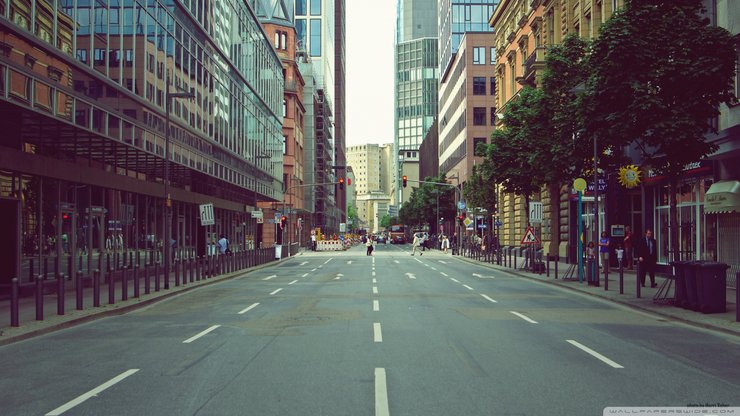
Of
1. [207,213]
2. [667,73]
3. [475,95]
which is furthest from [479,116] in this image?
[667,73]

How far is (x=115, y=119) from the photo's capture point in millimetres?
23281

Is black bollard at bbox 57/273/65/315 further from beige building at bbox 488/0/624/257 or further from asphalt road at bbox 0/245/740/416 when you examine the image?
beige building at bbox 488/0/624/257

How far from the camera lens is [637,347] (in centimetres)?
1091

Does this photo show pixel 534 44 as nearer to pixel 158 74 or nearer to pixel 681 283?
pixel 158 74

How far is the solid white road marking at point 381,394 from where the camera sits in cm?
669

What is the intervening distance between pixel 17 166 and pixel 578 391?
55.3 ft

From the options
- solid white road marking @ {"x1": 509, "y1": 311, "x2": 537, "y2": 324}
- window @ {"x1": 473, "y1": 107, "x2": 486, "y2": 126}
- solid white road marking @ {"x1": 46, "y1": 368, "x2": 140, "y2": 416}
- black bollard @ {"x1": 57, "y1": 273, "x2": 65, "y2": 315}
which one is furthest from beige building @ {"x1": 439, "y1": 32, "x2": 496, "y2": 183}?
solid white road marking @ {"x1": 46, "y1": 368, "x2": 140, "y2": 416}

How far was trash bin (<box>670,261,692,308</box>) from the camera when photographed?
16.1 metres

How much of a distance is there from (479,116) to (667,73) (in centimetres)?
6839

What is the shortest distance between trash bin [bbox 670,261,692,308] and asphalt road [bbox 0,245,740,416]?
1.27m

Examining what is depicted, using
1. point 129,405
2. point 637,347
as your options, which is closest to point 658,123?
point 637,347

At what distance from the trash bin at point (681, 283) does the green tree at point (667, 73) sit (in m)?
1.71

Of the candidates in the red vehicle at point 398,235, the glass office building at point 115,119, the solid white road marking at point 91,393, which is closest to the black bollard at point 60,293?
the glass office building at point 115,119

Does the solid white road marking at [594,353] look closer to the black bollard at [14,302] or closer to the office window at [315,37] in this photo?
the black bollard at [14,302]
